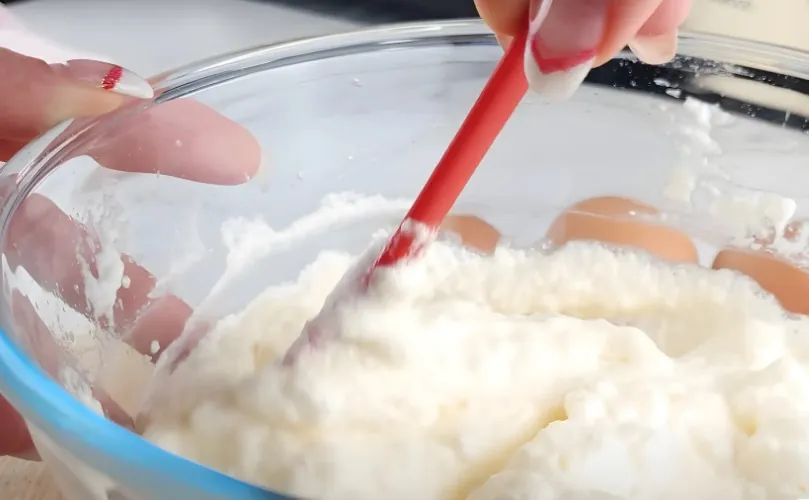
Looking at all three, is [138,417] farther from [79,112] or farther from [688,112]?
[688,112]

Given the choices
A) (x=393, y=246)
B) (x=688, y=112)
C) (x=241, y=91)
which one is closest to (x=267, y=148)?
(x=241, y=91)

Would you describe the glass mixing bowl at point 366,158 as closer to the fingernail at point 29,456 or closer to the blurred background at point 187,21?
the fingernail at point 29,456

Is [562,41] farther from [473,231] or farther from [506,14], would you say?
[473,231]

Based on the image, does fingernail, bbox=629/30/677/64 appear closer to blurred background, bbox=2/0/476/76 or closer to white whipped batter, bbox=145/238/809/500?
white whipped batter, bbox=145/238/809/500

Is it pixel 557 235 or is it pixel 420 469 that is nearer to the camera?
pixel 420 469

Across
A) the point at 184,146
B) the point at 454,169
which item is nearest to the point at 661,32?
the point at 454,169

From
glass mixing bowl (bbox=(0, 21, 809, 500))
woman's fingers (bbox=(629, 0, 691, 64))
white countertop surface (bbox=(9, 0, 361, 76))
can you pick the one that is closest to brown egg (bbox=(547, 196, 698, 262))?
glass mixing bowl (bbox=(0, 21, 809, 500))
